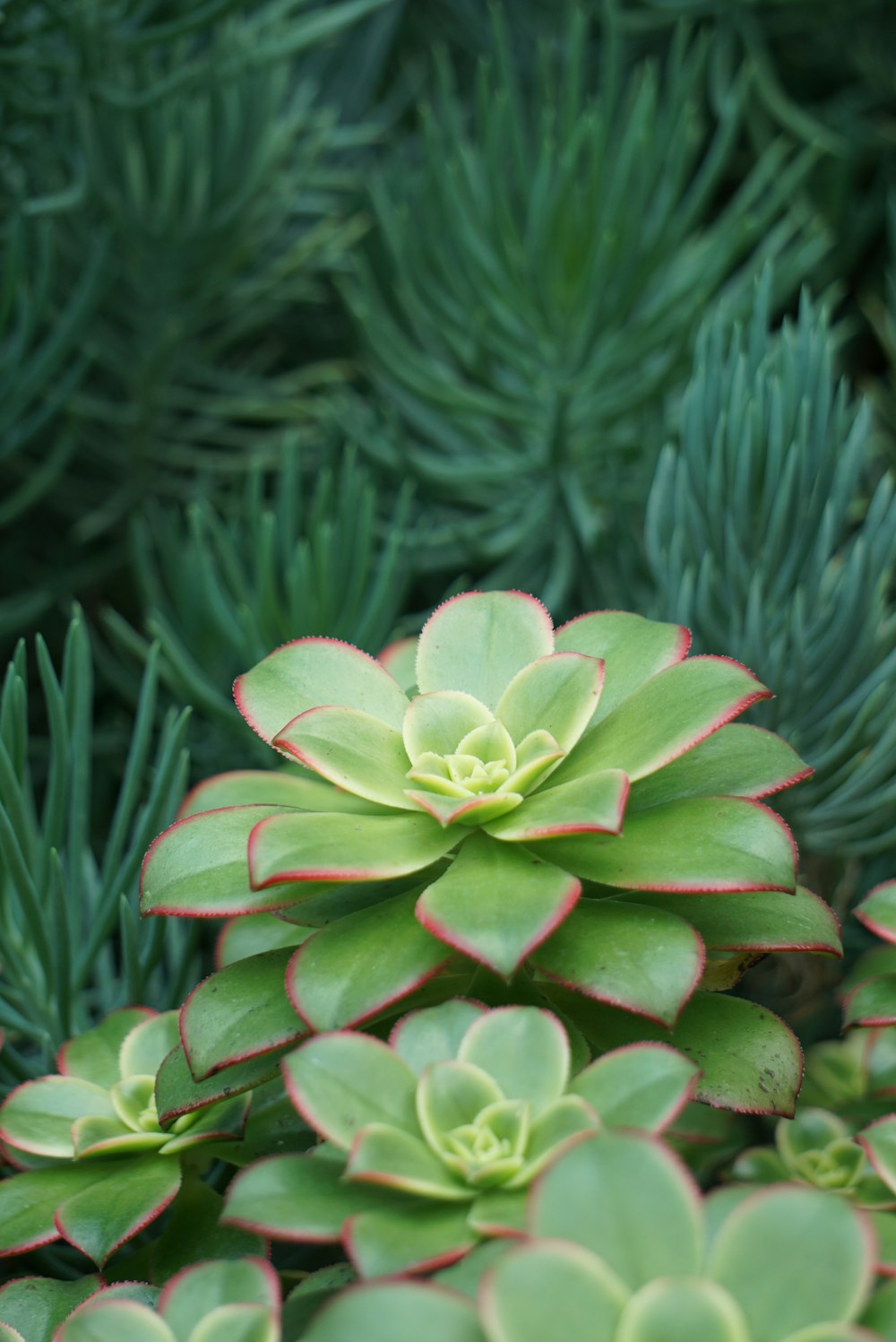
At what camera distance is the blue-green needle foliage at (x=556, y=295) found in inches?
31.4

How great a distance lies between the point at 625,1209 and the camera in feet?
0.93

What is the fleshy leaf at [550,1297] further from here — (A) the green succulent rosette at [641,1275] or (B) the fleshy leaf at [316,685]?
(B) the fleshy leaf at [316,685]

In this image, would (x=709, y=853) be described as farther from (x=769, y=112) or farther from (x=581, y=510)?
(x=769, y=112)

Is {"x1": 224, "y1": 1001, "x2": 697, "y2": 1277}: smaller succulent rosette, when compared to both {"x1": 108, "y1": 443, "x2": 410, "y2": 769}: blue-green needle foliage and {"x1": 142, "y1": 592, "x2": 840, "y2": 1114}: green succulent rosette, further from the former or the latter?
{"x1": 108, "y1": 443, "x2": 410, "y2": 769}: blue-green needle foliage

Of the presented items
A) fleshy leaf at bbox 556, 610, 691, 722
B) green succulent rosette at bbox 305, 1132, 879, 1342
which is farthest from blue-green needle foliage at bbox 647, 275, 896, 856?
green succulent rosette at bbox 305, 1132, 879, 1342

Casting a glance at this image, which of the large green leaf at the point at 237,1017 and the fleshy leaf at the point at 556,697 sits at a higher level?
the fleshy leaf at the point at 556,697

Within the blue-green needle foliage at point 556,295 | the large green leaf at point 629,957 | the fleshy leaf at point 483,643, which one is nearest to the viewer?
the large green leaf at point 629,957

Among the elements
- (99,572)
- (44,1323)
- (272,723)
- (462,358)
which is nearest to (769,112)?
(462,358)

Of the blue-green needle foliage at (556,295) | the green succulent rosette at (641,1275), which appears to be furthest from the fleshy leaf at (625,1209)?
the blue-green needle foliage at (556,295)

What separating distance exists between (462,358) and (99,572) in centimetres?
34

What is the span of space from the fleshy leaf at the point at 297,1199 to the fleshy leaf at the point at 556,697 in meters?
0.16

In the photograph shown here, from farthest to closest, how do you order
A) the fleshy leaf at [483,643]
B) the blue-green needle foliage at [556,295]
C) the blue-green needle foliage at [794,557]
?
1. the blue-green needle foliage at [556,295]
2. the blue-green needle foliage at [794,557]
3. the fleshy leaf at [483,643]

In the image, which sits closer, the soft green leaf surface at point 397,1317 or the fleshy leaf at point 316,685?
the soft green leaf surface at point 397,1317

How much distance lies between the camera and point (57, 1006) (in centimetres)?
54
